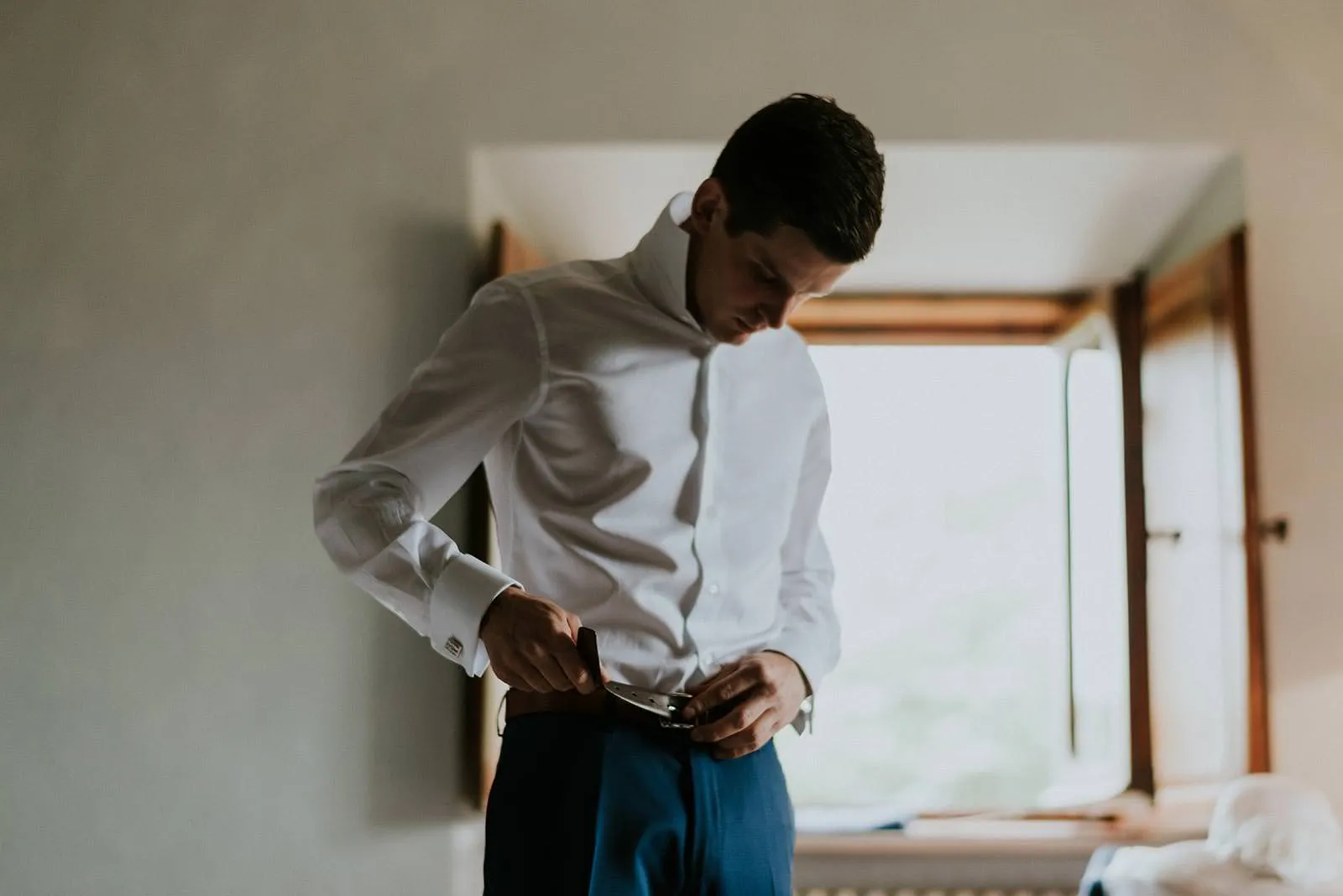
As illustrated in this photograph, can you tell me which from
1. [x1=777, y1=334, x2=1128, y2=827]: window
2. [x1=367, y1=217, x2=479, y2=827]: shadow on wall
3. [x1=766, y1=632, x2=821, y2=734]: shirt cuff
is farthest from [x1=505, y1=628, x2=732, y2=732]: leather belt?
[x1=777, y1=334, x2=1128, y2=827]: window

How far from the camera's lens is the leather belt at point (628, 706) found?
3.24ft

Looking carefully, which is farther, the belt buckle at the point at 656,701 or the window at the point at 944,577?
the window at the point at 944,577

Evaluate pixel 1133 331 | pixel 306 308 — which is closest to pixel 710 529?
pixel 306 308

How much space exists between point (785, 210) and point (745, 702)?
420 mm

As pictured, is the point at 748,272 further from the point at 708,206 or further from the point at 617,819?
the point at 617,819

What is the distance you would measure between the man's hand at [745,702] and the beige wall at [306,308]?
41.1 inches

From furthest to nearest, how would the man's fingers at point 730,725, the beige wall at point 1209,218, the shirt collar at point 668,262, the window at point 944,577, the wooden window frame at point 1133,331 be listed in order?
the window at point 944,577 < the beige wall at point 1209,218 < the wooden window frame at point 1133,331 < the shirt collar at point 668,262 < the man's fingers at point 730,725

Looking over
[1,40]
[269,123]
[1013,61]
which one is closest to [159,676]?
[269,123]

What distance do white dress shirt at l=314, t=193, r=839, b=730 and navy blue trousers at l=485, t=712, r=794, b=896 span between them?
7 centimetres

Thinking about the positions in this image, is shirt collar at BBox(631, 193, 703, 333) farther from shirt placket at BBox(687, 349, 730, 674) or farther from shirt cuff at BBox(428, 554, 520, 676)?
shirt cuff at BBox(428, 554, 520, 676)

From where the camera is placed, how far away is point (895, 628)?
277cm

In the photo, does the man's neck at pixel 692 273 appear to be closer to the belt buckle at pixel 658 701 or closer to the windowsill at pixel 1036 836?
the belt buckle at pixel 658 701

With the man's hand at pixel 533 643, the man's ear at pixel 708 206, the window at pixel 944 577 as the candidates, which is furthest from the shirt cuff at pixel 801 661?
the window at pixel 944 577

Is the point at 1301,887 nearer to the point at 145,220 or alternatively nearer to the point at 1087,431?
the point at 1087,431
